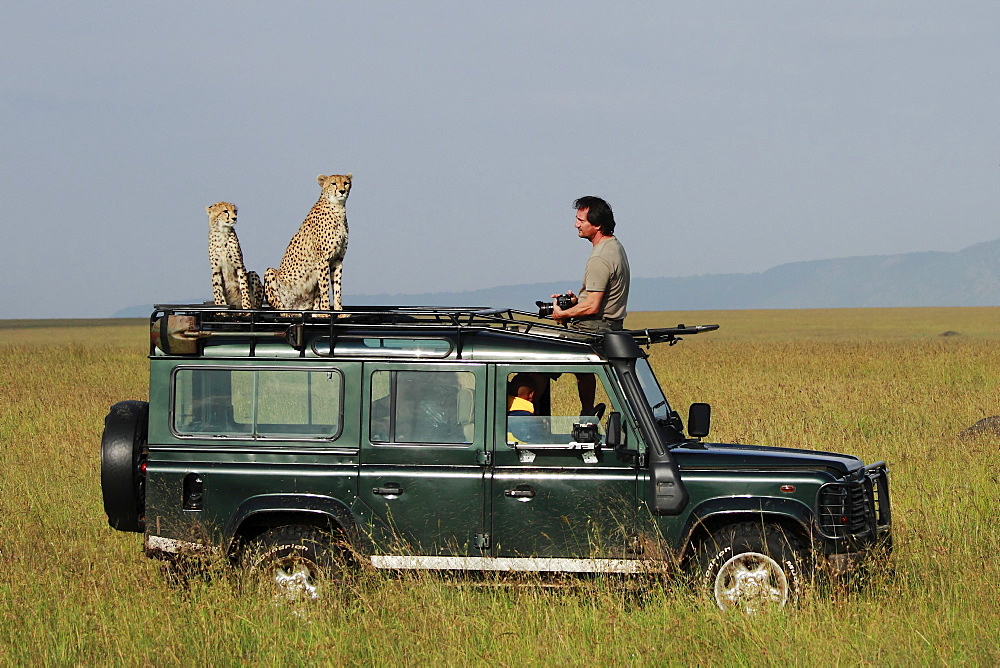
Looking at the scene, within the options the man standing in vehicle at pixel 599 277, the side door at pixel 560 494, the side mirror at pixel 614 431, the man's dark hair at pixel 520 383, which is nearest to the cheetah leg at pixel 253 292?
the man standing in vehicle at pixel 599 277

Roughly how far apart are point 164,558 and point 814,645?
11.0 feet

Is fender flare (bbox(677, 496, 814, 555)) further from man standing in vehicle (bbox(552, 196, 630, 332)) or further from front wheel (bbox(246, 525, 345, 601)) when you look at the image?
front wheel (bbox(246, 525, 345, 601))

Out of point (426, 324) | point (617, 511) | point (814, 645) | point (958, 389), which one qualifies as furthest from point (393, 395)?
point (958, 389)

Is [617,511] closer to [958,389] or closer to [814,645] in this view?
[814,645]

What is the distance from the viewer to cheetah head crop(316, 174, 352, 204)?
8828 mm

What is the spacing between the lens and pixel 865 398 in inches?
649

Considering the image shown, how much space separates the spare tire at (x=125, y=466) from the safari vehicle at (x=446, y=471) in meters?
0.21

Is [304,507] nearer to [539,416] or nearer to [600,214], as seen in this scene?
[539,416]

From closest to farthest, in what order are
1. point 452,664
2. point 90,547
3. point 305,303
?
point 452,664 → point 90,547 → point 305,303

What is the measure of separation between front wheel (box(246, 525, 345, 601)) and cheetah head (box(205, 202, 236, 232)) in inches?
Answer: 134

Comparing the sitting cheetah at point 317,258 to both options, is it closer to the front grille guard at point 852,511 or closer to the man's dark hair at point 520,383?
the man's dark hair at point 520,383

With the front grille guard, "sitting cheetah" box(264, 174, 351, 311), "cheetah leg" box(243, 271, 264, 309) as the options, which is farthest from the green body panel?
"cheetah leg" box(243, 271, 264, 309)

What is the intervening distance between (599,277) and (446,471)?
5.75 feet

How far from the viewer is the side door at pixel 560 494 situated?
19.5 feet
